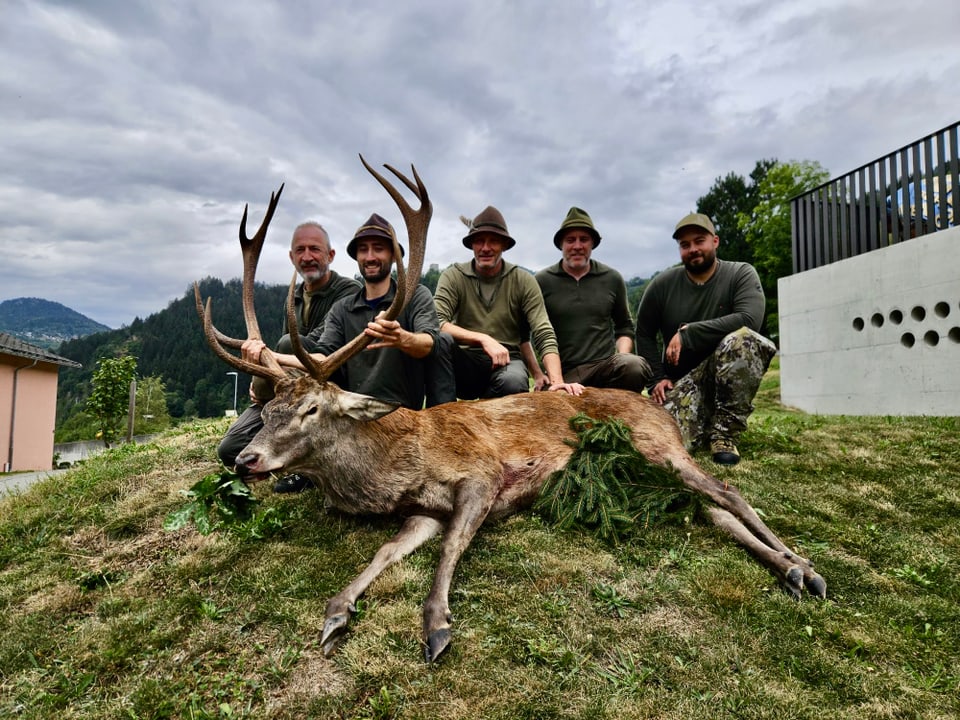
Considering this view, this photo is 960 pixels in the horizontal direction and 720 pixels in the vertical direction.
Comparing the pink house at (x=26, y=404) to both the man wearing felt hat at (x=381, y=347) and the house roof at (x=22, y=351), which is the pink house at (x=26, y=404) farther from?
the man wearing felt hat at (x=381, y=347)

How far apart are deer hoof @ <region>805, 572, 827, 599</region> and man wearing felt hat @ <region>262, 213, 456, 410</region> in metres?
3.19

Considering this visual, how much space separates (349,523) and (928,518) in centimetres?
459

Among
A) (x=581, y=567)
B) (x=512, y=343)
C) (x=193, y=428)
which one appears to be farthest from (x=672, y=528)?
(x=193, y=428)

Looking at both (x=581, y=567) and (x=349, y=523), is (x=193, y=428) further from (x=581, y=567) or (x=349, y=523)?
(x=581, y=567)

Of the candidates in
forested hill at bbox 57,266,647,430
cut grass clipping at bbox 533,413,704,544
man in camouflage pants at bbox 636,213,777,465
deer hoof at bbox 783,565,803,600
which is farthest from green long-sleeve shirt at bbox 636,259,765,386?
forested hill at bbox 57,266,647,430

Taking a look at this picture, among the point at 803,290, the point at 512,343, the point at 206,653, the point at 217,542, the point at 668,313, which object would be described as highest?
the point at 803,290

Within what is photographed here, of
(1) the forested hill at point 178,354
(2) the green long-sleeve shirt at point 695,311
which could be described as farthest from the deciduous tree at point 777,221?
(1) the forested hill at point 178,354

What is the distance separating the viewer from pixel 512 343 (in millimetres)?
6309

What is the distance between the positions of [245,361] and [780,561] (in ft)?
12.6

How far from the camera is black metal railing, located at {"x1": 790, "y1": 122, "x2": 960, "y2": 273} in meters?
11.1

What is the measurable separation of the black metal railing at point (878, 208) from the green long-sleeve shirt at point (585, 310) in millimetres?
8605

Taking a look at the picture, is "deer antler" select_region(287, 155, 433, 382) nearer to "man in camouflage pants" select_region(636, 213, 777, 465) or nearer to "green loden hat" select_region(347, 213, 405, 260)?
"green loden hat" select_region(347, 213, 405, 260)

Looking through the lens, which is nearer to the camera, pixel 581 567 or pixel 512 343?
pixel 581 567

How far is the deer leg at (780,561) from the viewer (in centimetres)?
338
